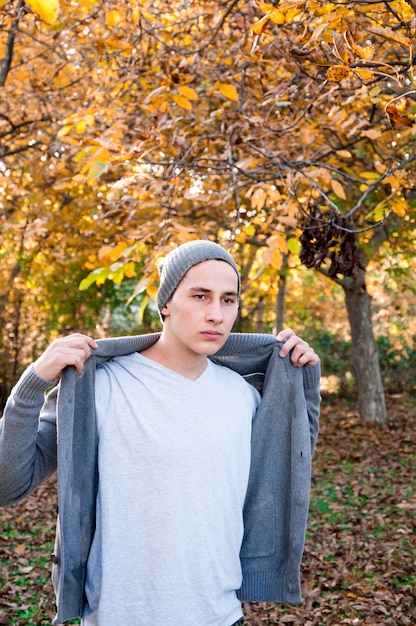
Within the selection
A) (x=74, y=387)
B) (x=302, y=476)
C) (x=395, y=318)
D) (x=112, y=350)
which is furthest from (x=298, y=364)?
(x=395, y=318)

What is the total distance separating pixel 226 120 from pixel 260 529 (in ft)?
11.3

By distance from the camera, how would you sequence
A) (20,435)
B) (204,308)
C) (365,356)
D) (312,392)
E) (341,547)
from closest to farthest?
1. (20,435)
2. (204,308)
3. (312,392)
4. (341,547)
5. (365,356)

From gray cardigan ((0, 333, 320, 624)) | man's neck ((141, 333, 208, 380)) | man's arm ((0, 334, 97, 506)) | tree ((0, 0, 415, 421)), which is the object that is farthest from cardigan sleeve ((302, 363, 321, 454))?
tree ((0, 0, 415, 421))

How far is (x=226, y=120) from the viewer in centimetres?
495

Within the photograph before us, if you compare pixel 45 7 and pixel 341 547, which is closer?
pixel 45 7

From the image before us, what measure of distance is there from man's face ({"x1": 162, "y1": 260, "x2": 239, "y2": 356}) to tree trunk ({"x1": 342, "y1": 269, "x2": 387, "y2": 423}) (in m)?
8.97

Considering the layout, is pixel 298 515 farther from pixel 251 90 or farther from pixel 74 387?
pixel 251 90

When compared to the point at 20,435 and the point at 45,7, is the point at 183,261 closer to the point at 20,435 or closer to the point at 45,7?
the point at 20,435

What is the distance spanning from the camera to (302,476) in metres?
2.31

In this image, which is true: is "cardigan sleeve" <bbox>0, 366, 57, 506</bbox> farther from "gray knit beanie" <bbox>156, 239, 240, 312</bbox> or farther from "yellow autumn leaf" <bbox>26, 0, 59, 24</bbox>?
"yellow autumn leaf" <bbox>26, 0, 59, 24</bbox>

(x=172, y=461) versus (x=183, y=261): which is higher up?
(x=183, y=261)

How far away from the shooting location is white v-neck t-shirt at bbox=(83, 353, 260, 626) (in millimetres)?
1950

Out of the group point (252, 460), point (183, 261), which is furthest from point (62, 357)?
point (252, 460)

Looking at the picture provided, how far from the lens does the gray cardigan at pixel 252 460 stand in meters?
1.95
